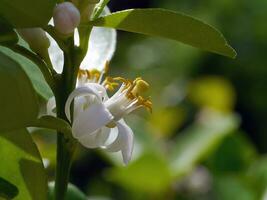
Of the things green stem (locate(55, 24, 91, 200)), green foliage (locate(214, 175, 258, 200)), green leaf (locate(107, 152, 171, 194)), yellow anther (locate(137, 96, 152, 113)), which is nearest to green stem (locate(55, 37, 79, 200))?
green stem (locate(55, 24, 91, 200))

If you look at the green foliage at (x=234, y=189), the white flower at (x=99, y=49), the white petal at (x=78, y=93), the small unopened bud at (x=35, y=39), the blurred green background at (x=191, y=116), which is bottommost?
the blurred green background at (x=191, y=116)

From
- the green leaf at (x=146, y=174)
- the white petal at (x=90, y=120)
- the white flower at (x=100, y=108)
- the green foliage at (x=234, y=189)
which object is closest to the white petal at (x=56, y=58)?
the white flower at (x=100, y=108)

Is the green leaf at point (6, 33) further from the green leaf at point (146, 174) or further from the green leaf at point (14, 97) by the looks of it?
the green leaf at point (146, 174)

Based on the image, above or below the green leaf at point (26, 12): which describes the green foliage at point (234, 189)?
below

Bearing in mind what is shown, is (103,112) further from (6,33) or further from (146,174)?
(146,174)

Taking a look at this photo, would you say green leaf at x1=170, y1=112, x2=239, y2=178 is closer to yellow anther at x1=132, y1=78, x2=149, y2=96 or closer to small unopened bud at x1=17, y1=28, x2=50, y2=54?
yellow anther at x1=132, y1=78, x2=149, y2=96

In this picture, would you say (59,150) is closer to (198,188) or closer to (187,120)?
(198,188)
